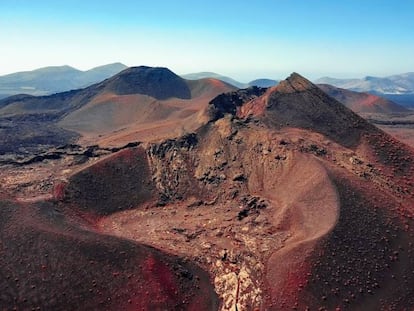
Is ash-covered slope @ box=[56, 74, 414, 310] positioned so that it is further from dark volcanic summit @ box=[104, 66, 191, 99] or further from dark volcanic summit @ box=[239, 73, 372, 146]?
dark volcanic summit @ box=[104, 66, 191, 99]

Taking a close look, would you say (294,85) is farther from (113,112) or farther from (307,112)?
(113,112)

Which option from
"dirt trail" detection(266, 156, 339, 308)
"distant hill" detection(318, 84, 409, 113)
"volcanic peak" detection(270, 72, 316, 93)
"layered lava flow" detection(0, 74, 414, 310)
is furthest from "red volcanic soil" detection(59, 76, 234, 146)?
"distant hill" detection(318, 84, 409, 113)

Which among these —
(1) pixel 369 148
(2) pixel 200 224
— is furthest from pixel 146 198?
(1) pixel 369 148

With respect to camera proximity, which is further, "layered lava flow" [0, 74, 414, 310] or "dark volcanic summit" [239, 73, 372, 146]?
"dark volcanic summit" [239, 73, 372, 146]

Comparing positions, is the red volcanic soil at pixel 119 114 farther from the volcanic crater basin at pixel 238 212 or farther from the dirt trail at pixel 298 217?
the dirt trail at pixel 298 217

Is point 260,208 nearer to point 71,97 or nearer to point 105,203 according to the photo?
point 105,203

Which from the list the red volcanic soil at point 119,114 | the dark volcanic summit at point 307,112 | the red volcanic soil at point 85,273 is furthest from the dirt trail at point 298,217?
the red volcanic soil at point 119,114

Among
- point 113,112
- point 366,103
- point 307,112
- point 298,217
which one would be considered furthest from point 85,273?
point 366,103
